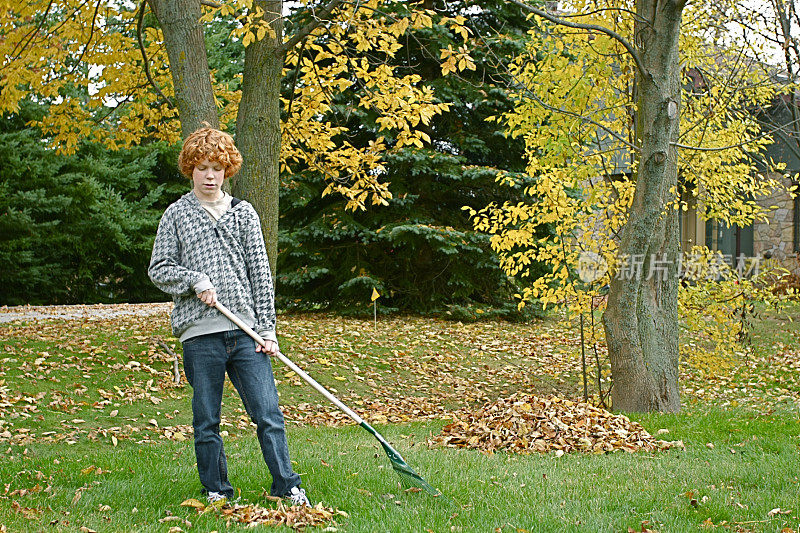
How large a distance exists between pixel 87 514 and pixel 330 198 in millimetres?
10729

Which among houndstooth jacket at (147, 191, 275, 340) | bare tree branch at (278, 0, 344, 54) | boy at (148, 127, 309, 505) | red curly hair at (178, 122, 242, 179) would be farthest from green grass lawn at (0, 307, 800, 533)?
Result: bare tree branch at (278, 0, 344, 54)

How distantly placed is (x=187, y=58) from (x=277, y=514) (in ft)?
15.3

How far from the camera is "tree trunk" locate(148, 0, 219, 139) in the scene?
6832mm

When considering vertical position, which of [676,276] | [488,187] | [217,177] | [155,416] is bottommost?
[155,416]

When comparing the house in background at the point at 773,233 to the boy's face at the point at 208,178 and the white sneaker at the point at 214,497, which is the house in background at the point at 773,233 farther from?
the white sneaker at the point at 214,497

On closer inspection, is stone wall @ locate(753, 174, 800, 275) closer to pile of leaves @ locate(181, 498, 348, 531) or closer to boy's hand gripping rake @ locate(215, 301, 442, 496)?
boy's hand gripping rake @ locate(215, 301, 442, 496)

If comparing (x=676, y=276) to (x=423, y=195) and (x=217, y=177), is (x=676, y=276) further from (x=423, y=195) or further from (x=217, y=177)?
(x=423, y=195)

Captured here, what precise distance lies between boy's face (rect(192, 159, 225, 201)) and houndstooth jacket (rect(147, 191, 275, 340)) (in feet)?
0.21

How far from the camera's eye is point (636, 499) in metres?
3.92

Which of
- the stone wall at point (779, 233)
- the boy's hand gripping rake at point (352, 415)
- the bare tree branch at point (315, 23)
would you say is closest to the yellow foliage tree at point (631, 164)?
the bare tree branch at point (315, 23)

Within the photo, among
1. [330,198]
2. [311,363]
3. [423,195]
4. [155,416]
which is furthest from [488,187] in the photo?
[155,416]

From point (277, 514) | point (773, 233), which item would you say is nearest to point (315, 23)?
point (277, 514)

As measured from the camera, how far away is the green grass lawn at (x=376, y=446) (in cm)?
370

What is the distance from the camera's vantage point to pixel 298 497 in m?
3.73
